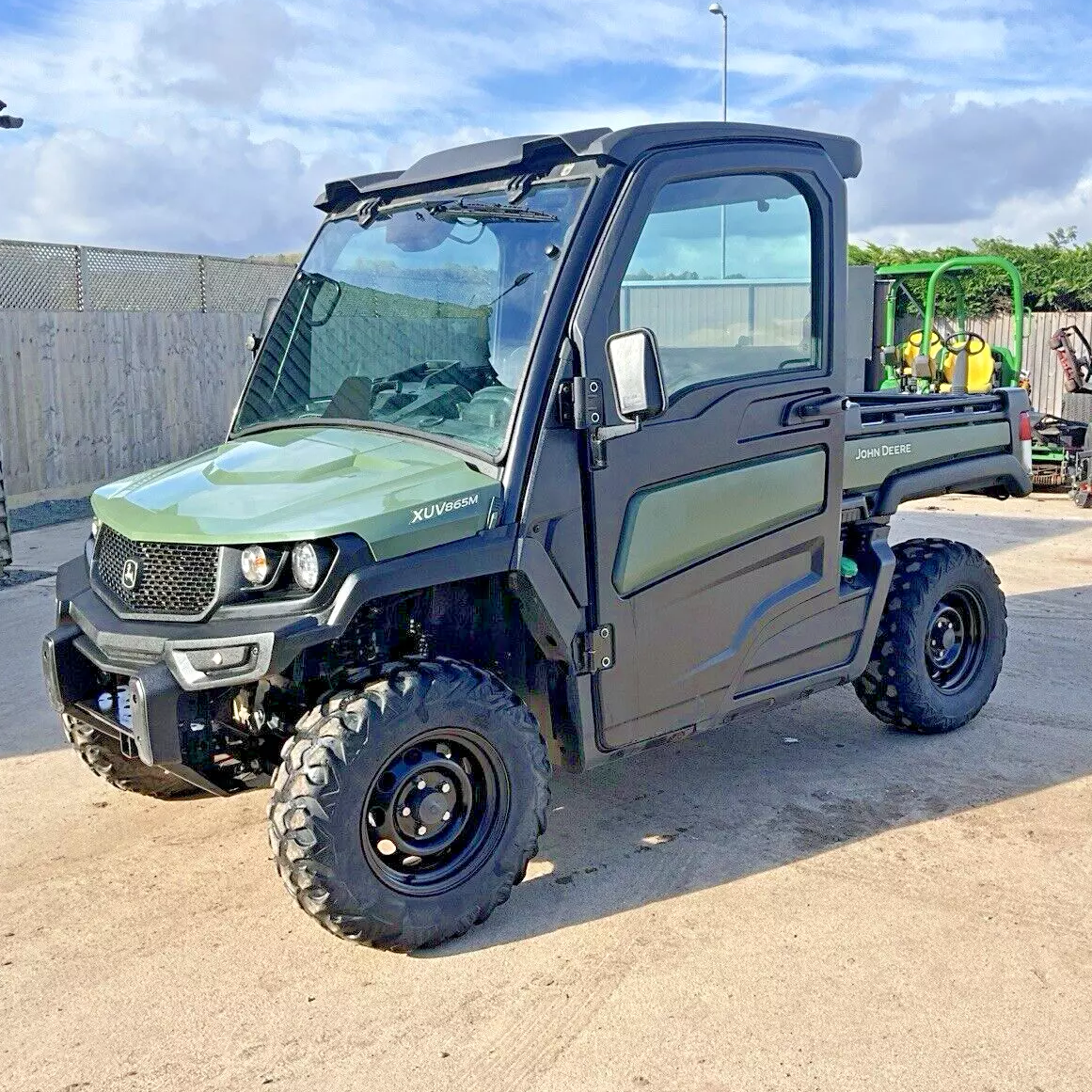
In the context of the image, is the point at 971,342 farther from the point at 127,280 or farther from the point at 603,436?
the point at 603,436

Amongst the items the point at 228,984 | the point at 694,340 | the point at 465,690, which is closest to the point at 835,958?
the point at 465,690

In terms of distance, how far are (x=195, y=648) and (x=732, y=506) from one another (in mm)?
1843

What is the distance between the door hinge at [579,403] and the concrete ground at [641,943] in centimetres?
151

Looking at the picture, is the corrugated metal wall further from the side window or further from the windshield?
the side window

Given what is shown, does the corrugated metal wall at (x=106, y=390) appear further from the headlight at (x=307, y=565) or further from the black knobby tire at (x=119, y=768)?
the headlight at (x=307, y=565)

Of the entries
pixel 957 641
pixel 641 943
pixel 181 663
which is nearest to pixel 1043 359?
pixel 957 641

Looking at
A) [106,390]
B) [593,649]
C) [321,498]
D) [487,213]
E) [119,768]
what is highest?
[487,213]

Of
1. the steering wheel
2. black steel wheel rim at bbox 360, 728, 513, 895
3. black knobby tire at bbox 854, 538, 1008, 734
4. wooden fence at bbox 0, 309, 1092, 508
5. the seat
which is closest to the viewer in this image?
black steel wheel rim at bbox 360, 728, 513, 895

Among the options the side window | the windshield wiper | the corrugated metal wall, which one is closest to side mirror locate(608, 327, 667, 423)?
the side window

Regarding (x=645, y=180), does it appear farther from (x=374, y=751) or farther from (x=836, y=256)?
(x=374, y=751)

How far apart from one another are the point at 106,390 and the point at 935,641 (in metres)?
10.8

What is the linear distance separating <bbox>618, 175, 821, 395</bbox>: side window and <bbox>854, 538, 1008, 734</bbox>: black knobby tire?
1.28 metres

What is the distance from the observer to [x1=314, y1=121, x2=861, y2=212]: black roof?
3.93m

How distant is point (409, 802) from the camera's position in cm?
368
